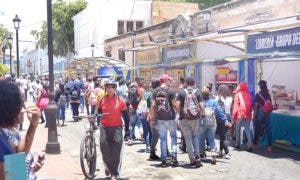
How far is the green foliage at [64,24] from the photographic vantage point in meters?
54.0

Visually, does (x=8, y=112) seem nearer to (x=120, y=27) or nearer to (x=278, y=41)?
(x=278, y=41)

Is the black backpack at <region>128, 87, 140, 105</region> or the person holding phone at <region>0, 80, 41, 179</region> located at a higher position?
the person holding phone at <region>0, 80, 41, 179</region>

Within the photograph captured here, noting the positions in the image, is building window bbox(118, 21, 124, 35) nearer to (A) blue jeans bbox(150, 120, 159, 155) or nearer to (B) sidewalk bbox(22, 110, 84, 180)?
(B) sidewalk bbox(22, 110, 84, 180)

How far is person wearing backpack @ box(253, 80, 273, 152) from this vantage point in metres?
12.0

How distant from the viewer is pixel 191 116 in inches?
377

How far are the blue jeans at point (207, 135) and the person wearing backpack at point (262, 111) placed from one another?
2.14 m

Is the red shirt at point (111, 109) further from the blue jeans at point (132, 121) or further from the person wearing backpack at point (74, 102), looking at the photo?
the person wearing backpack at point (74, 102)

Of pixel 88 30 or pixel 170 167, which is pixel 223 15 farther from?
pixel 88 30

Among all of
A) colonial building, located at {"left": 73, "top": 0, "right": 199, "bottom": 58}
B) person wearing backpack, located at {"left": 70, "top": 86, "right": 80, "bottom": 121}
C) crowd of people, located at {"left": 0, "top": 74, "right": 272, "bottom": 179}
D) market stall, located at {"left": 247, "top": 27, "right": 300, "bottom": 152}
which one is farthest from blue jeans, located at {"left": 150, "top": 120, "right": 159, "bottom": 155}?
colonial building, located at {"left": 73, "top": 0, "right": 199, "bottom": 58}

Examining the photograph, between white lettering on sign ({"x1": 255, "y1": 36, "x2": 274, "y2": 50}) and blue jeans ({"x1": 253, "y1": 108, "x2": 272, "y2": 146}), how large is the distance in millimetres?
1800

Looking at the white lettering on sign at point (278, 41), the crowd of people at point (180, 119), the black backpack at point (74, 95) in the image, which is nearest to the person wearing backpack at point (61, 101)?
the black backpack at point (74, 95)

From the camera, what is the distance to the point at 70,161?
404 inches

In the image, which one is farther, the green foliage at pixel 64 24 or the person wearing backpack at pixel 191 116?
the green foliage at pixel 64 24

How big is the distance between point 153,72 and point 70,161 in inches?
555
